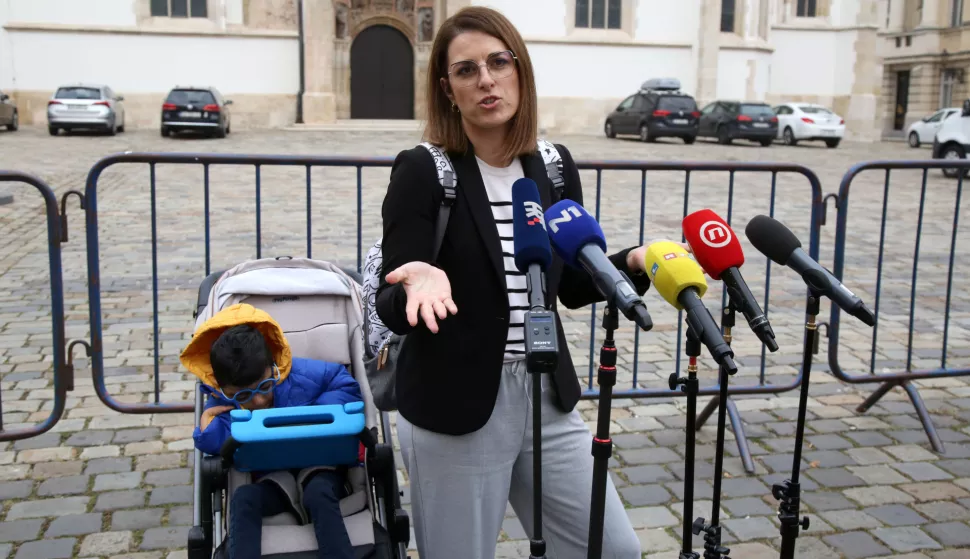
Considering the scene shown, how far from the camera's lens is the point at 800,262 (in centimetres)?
238

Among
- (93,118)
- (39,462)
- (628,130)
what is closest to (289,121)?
(93,118)

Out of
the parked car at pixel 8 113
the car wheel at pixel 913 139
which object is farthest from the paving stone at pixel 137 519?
the car wheel at pixel 913 139

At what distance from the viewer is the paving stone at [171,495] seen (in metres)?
4.41

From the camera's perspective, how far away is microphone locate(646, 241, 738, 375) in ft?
6.19

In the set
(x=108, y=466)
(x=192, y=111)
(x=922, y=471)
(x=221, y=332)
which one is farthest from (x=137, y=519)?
(x=192, y=111)

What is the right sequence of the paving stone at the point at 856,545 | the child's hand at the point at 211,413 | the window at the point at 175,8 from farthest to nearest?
the window at the point at 175,8
the paving stone at the point at 856,545
the child's hand at the point at 211,413

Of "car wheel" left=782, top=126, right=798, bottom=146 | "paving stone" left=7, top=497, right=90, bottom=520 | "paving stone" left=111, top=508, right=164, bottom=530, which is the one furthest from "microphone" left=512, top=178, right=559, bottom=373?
"car wheel" left=782, top=126, right=798, bottom=146

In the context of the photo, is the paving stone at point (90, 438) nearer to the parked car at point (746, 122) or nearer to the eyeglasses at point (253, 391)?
the eyeglasses at point (253, 391)

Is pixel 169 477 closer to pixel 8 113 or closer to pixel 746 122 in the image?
pixel 8 113

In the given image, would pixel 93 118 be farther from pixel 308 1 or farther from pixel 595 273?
pixel 595 273

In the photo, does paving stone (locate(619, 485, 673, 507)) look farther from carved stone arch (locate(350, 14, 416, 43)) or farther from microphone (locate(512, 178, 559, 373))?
carved stone arch (locate(350, 14, 416, 43))

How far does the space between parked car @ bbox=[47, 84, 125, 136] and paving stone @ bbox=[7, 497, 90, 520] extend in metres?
27.8

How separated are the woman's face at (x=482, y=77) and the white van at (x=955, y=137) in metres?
19.1

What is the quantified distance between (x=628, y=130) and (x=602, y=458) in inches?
1312
